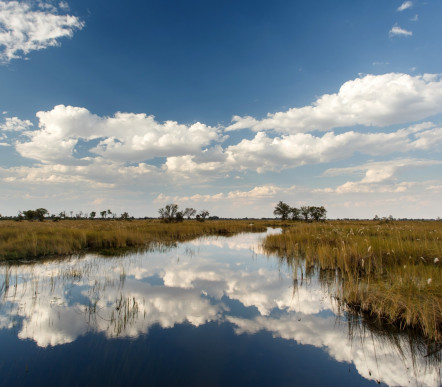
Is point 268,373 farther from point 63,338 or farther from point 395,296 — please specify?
point 63,338

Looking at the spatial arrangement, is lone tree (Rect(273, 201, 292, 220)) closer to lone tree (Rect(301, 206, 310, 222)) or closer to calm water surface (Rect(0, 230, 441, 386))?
lone tree (Rect(301, 206, 310, 222))

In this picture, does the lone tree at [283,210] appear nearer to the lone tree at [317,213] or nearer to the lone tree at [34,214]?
the lone tree at [317,213]

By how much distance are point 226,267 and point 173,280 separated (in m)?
3.64

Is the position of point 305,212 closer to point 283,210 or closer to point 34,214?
point 283,210

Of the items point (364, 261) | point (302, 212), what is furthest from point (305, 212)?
point (364, 261)

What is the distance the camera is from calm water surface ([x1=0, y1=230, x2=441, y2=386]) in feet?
13.6

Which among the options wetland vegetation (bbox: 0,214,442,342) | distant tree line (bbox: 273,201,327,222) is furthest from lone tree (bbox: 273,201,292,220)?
wetland vegetation (bbox: 0,214,442,342)

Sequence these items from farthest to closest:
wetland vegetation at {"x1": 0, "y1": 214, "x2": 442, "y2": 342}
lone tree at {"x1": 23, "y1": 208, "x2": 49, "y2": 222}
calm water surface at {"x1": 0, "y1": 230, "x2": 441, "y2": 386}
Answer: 1. lone tree at {"x1": 23, "y1": 208, "x2": 49, "y2": 222}
2. wetland vegetation at {"x1": 0, "y1": 214, "x2": 442, "y2": 342}
3. calm water surface at {"x1": 0, "y1": 230, "x2": 441, "y2": 386}

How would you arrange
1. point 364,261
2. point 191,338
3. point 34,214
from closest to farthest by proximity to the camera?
point 191,338 < point 364,261 < point 34,214

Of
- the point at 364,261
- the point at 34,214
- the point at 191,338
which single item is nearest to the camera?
the point at 191,338

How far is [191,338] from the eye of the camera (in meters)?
5.43

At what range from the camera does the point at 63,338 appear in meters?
5.24

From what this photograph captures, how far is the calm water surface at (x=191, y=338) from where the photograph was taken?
416 cm

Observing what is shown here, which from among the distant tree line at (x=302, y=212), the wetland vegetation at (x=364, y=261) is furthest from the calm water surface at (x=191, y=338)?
the distant tree line at (x=302, y=212)
